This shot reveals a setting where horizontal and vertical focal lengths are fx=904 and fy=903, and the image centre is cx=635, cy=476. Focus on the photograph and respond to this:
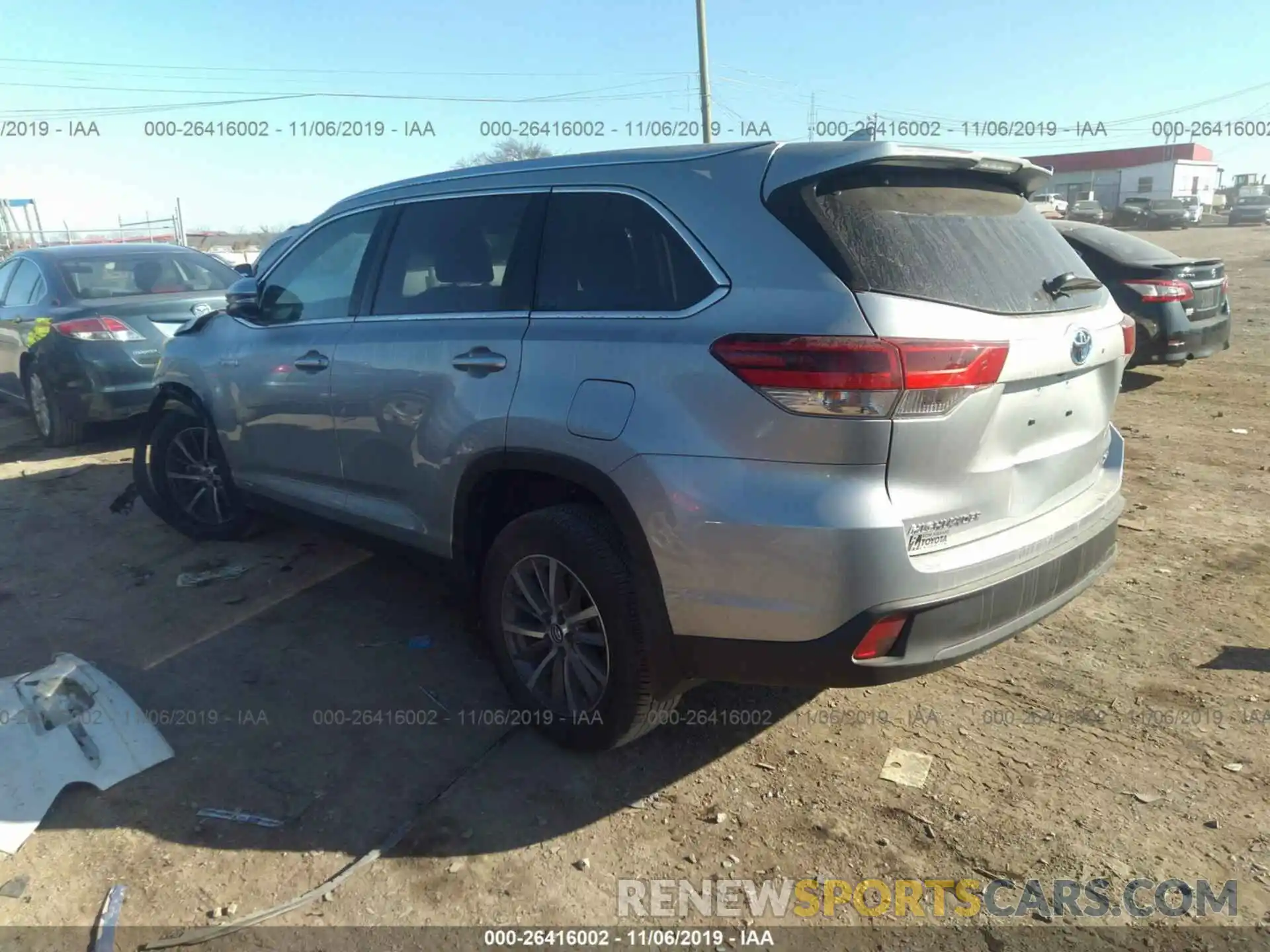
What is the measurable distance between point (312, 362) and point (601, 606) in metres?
1.95

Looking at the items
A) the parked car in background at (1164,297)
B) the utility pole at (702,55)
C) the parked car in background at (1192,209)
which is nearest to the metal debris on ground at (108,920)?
the parked car in background at (1164,297)

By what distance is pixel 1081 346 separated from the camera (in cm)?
272

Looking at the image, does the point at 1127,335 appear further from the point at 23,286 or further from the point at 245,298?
the point at 23,286

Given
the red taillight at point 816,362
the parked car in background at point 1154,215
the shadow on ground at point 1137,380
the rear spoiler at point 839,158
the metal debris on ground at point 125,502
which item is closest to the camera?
the red taillight at point 816,362

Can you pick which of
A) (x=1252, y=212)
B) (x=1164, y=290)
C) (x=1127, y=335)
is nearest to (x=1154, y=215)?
(x=1252, y=212)

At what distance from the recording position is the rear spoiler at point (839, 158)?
2506 millimetres

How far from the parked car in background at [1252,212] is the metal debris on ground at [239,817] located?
5143 cm

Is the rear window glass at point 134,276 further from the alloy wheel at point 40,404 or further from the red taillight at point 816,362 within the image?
the red taillight at point 816,362

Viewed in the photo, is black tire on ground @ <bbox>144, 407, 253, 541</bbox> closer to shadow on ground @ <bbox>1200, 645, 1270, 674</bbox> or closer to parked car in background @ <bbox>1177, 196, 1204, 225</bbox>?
shadow on ground @ <bbox>1200, 645, 1270, 674</bbox>

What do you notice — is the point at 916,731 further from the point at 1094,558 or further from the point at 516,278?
the point at 516,278

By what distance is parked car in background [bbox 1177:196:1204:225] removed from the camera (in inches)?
1577

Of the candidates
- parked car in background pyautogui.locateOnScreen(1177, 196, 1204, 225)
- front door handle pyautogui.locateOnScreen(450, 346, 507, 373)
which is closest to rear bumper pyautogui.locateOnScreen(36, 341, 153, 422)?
front door handle pyautogui.locateOnScreen(450, 346, 507, 373)

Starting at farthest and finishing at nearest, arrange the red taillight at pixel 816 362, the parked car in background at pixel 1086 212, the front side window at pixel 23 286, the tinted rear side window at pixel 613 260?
the parked car in background at pixel 1086 212
the front side window at pixel 23 286
the tinted rear side window at pixel 613 260
the red taillight at pixel 816 362

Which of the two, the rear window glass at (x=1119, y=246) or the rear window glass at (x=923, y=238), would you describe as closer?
the rear window glass at (x=923, y=238)
